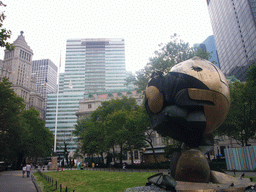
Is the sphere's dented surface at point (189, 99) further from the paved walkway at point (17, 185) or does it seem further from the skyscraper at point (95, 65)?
the skyscraper at point (95, 65)

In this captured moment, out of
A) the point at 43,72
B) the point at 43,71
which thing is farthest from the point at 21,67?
the point at 43,71

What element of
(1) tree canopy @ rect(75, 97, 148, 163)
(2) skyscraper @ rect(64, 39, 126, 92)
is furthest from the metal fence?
(2) skyscraper @ rect(64, 39, 126, 92)

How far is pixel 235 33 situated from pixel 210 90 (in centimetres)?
6904

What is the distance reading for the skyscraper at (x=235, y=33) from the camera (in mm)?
56812

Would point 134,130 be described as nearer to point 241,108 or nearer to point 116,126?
point 116,126

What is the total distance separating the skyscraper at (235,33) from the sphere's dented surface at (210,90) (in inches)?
2168

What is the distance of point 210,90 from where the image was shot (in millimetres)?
8086

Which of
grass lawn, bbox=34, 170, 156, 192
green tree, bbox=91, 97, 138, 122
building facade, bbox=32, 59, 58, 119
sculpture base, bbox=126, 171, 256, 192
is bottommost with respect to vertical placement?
grass lawn, bbox=34, 170, 156, 192

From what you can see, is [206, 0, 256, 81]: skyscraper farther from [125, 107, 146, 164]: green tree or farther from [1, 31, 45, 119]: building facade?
[1, 31, 45, 119]: building facade

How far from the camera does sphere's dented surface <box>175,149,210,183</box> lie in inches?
301

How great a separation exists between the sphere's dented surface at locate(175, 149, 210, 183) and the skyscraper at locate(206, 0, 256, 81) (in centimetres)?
5681

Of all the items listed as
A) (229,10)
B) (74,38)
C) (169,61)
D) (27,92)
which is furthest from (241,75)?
(27,92)

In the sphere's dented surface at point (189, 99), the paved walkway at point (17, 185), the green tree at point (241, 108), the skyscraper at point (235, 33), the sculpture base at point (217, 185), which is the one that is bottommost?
the paved walkway at point (17, 185)

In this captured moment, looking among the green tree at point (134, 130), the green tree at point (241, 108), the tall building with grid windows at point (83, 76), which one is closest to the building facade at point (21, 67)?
the tall building with grid windows at point (83, 76)
